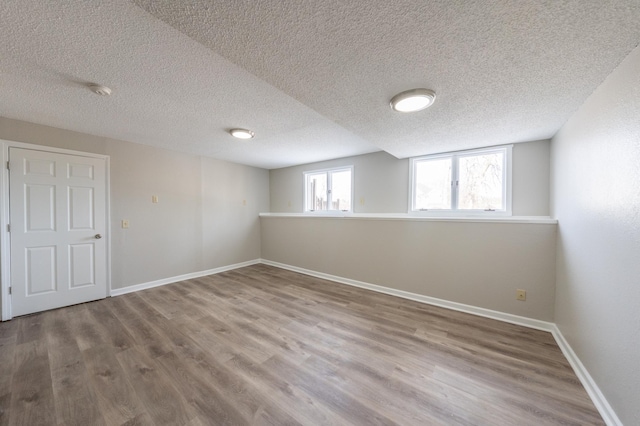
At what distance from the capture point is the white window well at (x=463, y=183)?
2900 mm

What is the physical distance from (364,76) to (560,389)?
102 inches

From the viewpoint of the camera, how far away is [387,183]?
3.82 meters

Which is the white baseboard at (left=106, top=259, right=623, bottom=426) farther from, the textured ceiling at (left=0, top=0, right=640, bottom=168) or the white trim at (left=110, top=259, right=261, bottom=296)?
the textured ceiling at (left=0, top=0, right=640, bottom=168)

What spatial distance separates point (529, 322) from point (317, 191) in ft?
12.5

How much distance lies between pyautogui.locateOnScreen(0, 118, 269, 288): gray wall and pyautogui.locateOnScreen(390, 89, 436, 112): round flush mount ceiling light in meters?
3.81

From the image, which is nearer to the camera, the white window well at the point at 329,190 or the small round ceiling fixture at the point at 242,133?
the small round ceiling fixture at the point at 242,133

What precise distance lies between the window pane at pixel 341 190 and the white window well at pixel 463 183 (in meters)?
1.22

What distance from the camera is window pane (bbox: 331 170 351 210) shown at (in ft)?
14.3

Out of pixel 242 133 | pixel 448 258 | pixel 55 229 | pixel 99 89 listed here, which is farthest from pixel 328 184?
pixel 55 229

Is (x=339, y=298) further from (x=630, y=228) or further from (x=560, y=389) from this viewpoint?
(x=630, y=228)

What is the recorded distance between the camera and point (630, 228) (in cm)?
122

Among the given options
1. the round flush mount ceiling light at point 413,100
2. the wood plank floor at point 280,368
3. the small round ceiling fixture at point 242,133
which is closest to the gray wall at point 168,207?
the wood plank floor at point 280,368

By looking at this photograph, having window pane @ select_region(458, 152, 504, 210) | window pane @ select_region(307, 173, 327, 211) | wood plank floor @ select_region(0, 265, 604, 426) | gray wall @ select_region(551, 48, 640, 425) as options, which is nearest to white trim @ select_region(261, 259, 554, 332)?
wood plank floor @ select_region(0, 265, 604, 426)

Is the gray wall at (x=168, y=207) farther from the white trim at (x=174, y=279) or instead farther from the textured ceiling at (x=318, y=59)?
the textured ceiling at (x=318, y=59)
